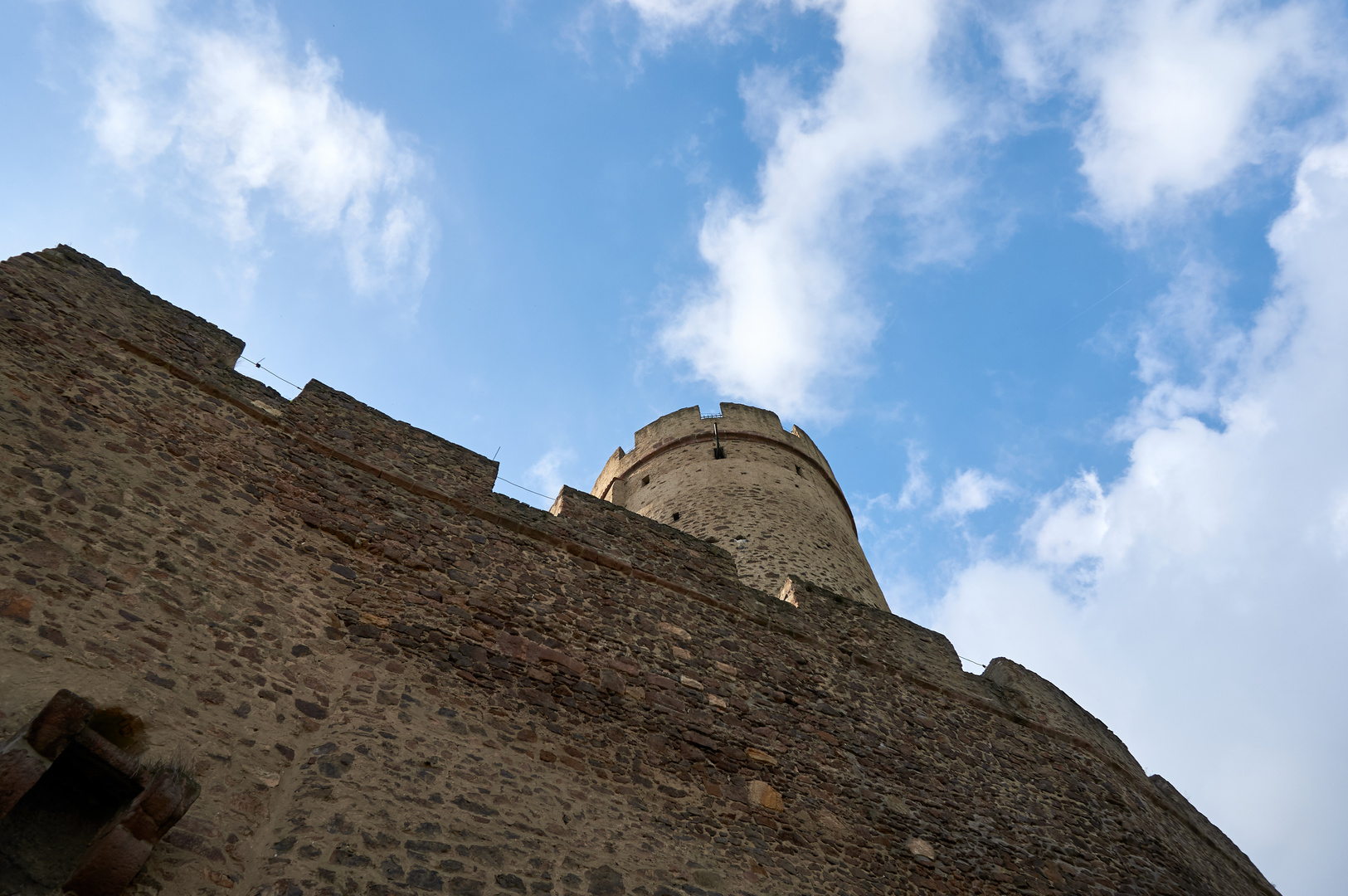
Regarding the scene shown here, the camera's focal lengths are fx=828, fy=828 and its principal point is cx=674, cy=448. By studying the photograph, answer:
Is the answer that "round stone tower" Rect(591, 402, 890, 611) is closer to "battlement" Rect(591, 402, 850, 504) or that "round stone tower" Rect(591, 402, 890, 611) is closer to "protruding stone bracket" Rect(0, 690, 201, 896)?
"battlement" Rect(591, 402, 850, 504)

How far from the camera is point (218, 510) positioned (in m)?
5.45

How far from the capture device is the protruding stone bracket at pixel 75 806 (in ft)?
10.5

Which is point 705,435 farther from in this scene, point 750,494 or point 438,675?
point 438,675

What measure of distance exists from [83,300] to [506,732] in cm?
437

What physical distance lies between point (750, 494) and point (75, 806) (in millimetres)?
9301

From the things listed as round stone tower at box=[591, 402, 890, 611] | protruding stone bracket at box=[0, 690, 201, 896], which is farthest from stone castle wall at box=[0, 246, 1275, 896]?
round stone tower at box=[591, 402, 890, 611]

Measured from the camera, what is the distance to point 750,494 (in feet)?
39.3

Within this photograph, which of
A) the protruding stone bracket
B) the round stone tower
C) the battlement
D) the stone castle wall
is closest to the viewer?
the protruding stone bracket

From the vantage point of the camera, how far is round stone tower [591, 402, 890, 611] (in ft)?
35.2

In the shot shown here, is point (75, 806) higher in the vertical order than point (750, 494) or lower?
lower

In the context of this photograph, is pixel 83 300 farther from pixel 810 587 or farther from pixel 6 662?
pixel 810 587

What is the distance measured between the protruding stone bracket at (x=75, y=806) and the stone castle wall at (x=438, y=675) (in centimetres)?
19

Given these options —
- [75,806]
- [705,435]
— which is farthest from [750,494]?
[75,806]

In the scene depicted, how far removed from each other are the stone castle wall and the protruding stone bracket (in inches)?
7.5
